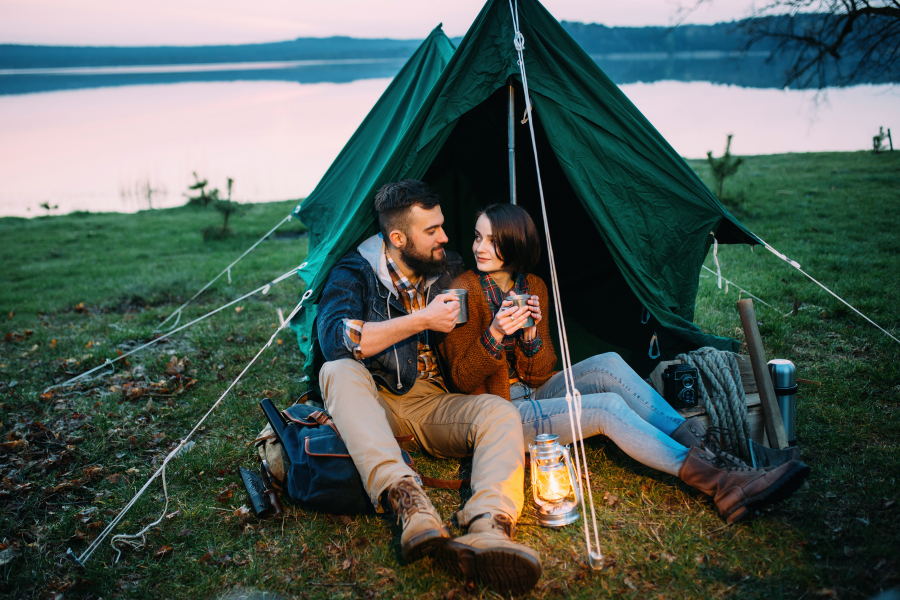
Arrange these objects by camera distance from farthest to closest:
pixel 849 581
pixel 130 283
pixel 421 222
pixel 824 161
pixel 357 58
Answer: pixel 357 58
pixel 824 161
pixel 130 283
pixel 421 222
pixel 849 581

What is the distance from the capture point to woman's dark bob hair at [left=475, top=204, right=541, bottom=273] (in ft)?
9.49

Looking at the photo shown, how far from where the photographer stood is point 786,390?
296 cm

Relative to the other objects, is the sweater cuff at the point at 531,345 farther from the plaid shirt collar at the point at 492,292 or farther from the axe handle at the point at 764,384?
the axe handle at the point at 764,384

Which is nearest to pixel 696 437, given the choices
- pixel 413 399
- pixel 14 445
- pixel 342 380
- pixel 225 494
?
pixel 413 399

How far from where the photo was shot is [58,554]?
2617 mm

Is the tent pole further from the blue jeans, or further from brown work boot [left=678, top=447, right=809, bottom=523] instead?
brown work boot [left=678, top=447, right=809, bottom=523]

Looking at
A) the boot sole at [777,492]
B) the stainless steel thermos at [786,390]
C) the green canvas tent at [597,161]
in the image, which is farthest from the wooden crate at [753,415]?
the boot sole at [777,492]

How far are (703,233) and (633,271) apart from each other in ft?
1.55

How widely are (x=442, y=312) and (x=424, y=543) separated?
3.22 feet

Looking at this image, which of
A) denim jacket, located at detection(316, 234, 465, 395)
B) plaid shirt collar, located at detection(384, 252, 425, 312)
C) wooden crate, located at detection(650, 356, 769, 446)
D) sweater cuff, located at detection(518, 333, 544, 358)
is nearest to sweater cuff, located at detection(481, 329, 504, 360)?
sweater cuff, located at detection(518, 333, 544, 358)

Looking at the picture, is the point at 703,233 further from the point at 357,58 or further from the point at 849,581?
the point at 357,58

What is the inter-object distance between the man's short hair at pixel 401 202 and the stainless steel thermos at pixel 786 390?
2.01 meters

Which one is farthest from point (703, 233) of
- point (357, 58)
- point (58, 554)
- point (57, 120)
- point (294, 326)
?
point (357, 58)

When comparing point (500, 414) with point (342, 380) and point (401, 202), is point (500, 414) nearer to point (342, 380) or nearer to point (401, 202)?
point (342, 380)
